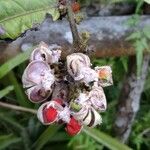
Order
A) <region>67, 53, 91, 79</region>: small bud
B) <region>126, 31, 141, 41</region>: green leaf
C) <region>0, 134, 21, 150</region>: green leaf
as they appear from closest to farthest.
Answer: <region>67, 53, 91, 79</region>: small bud → <region>126, 31, 141, 41</region>: green leaf → <region>0, 134, 21, 150</region>: green leaf

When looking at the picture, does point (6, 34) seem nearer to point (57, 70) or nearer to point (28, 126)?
point (57, 70)

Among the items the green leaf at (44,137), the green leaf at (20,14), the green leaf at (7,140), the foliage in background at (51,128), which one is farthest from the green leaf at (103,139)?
the green leaf at (20,14)

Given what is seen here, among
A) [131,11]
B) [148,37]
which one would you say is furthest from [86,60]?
[131,11]

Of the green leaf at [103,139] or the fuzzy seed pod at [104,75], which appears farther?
the green leaf at [103,139]

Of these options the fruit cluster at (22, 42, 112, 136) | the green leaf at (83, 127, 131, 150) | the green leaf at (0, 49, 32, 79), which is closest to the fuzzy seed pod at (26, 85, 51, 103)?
the fruit cluster at (22, 42, 112, 136)

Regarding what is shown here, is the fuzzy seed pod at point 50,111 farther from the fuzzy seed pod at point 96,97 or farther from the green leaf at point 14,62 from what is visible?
the green leaf at point 14,62

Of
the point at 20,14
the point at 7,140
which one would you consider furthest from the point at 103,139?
the point at 20,14

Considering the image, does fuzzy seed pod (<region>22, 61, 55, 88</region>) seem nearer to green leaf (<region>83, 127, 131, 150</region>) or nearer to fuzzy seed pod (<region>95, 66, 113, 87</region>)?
fuzzy seed pod (<region>95, 66, 113, 87</region>)
